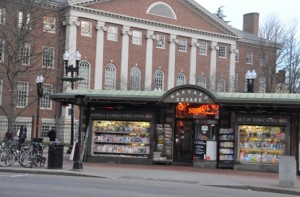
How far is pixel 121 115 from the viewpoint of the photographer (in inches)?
961

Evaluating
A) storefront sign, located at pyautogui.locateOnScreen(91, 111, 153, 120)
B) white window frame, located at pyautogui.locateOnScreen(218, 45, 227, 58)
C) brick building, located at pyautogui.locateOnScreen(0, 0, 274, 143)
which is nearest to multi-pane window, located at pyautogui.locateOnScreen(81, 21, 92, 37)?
brick building, located at pyautogui.locateOnScreen(0, 0, 274, 143)

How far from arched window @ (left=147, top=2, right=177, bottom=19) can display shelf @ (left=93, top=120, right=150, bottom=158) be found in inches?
1379

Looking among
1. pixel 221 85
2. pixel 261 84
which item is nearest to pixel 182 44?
pixel 221 85

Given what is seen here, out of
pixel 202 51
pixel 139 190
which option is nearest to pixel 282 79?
pixel 202 51

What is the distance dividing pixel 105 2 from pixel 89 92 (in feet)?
104

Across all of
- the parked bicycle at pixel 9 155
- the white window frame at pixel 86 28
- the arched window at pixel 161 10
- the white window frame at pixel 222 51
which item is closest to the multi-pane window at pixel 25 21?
the white window frame at pixel 86 28

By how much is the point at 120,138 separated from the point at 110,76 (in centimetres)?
3059

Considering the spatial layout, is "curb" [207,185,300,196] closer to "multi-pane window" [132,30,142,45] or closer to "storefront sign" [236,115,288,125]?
"storefront sign" [236,115,288,125]

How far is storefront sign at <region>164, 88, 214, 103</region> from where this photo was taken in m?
22.7

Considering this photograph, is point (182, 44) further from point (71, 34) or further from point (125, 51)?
point (71, 34)

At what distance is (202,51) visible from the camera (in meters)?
62.5

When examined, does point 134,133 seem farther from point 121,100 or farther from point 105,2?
point 105,2

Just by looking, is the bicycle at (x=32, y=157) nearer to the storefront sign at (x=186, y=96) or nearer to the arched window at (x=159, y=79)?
the storefront sign at (x=186, y=96)

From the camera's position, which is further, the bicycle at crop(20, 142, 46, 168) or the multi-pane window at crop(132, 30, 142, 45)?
the multi-pane window at crop(132, 30, 142, 45)
